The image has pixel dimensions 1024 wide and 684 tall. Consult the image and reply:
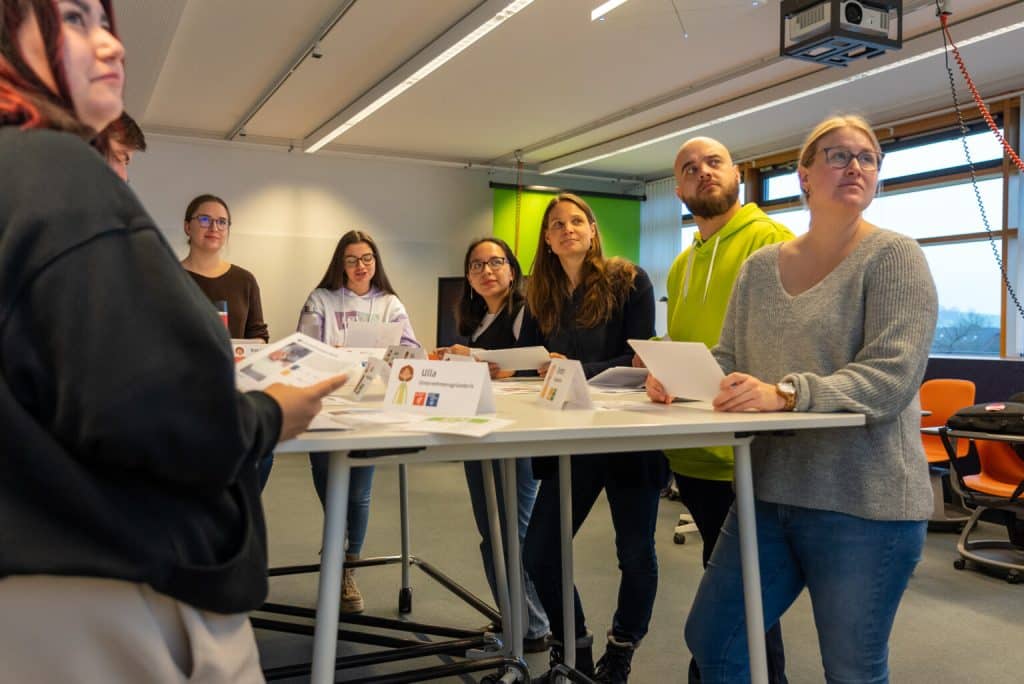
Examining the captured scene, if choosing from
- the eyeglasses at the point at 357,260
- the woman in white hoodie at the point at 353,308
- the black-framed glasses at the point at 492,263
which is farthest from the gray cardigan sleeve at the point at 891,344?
the eyeglasses at the point at 357,260

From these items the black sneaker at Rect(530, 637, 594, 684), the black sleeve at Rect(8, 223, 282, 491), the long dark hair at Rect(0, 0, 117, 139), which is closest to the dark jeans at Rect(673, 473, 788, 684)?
the black sneaker at Rect(530, 637, 594, 684)

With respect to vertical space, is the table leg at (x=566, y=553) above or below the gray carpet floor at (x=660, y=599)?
above

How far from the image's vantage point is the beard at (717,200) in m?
2.19

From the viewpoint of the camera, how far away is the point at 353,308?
Answer: 3.25m

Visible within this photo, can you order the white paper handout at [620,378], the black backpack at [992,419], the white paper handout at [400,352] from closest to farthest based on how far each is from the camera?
the white paper handout at [400,352] < the white paper handout at [620,378] < the black backpack at [992,419]

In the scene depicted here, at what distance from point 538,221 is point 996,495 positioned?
19.4ft

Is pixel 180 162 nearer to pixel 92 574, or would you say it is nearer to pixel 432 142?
pixel 432 142

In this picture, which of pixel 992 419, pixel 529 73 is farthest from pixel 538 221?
pixel 992 419

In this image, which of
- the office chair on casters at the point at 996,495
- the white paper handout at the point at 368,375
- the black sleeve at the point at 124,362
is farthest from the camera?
the office chair on casters at the point at 996,495

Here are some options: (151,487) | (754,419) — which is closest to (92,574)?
(151,487)

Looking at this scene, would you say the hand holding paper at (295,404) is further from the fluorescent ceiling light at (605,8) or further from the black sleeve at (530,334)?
the fluorescent ceiling light at (605,8)

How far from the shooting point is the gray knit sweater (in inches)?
56.2

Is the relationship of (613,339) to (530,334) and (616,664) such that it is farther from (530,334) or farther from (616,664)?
(616,664)

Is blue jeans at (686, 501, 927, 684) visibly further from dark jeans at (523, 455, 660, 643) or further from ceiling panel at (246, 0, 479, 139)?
ceiling panel at (246, 0, 479, 139)
